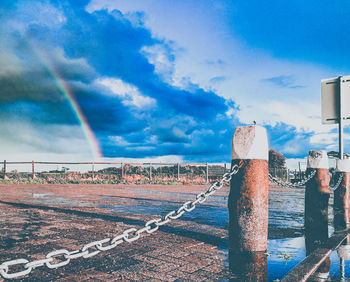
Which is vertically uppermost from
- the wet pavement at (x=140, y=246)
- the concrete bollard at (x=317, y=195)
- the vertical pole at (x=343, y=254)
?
the concrete bollard at (x=317, y=195)

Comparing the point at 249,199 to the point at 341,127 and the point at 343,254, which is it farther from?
the point at 341,127

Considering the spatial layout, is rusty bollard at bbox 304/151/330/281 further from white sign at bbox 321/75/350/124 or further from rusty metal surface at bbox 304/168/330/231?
white sign at bbox 321/75/350/124

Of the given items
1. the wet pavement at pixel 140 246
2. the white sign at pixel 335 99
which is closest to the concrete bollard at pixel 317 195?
the wet pavement at pixel 140 246

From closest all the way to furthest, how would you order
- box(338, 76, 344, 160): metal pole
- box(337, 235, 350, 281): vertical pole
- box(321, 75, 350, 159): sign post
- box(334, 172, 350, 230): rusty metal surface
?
box(337, 235, 350, 281): vertical pole < box(334, 172, 350, 230): rusty metal surface < box(338, 76, 344, 160): metal pole < box(321, 75, 350, 159): sign post

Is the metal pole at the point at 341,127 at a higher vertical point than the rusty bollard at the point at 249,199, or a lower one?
higher

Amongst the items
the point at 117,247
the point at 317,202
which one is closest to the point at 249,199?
the point at 117,247

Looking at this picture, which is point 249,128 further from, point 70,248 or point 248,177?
point 70,248

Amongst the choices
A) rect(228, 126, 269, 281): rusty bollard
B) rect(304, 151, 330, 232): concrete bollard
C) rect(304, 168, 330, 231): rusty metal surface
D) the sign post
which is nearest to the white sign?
the sign post

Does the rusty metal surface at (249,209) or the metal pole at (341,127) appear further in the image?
the metal pole at (341,127)

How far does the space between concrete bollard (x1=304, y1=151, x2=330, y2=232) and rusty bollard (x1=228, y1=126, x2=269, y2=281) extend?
236 cm

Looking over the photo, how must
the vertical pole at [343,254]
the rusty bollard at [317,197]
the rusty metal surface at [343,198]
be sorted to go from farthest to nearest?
1. the rusty metal surface at [343,198]
2. the rusty bollard at [317,197]
3. the vertical pole at [343,254]

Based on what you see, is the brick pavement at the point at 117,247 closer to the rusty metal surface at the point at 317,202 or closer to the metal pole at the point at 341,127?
the rusty metal surface at the point at 317,202

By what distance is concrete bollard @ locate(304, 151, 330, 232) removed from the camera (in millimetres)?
5566

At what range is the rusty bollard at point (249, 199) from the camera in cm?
349
